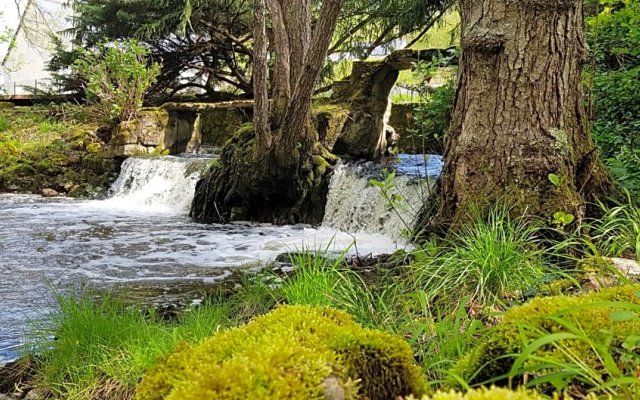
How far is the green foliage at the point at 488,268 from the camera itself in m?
2.32

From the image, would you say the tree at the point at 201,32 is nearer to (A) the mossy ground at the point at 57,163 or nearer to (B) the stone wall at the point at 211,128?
(B) the stone wall at the point at 211,128

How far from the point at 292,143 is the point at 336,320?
5913mm

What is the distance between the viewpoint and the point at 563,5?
288cm

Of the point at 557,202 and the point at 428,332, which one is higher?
the point at 557,202

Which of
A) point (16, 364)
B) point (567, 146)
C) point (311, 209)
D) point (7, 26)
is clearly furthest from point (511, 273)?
point (7, 26)

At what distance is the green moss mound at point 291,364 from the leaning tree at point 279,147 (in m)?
4.19

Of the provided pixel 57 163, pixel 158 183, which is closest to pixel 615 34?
pixel 158 183

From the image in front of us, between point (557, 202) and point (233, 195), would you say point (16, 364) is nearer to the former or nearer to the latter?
point (557, 202)

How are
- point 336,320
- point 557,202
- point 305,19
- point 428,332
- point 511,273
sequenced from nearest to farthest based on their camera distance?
point 336,320
point 428,332
point 511,273
point 557,202
point 305,19

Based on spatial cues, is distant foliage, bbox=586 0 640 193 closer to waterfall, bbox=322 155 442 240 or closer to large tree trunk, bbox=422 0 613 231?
large tree trunk, bbox=422 0 613 231

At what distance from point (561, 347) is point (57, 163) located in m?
12.0

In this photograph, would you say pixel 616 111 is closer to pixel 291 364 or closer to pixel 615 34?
pixel 615 34

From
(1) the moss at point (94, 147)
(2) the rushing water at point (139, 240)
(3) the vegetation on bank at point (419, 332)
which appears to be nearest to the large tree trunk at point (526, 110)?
(3) the vegetation on bank at point (419, 332)

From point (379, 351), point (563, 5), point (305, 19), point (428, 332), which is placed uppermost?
point (305, 19)
